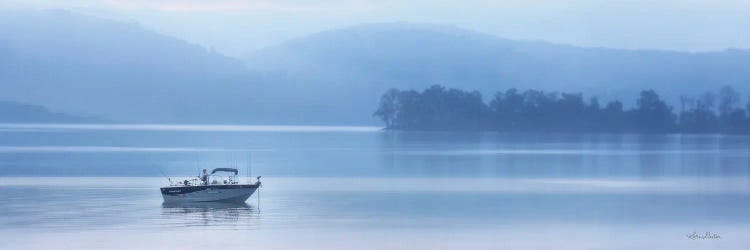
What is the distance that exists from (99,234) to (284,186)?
22828 millimetres

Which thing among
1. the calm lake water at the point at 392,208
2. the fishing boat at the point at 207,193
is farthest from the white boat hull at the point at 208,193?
the calm lake water at the point at 392,208

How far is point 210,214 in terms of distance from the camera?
4003 cm

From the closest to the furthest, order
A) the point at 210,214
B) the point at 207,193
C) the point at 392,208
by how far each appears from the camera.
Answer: the point at 210,214, the point at 392,208, the point at 207,193

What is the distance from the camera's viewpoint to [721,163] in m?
83.8

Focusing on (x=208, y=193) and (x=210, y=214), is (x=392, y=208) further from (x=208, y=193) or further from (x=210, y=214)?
(x=210, y=214)

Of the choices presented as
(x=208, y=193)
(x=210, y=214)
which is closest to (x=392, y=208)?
(x=208, y=193)

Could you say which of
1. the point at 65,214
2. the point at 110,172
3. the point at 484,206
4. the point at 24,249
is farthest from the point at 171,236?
the point at 110,172

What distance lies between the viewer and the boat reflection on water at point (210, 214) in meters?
37.5

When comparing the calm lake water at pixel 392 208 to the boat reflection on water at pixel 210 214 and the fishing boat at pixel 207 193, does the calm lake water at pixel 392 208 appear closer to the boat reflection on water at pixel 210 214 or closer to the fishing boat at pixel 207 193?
the boat reflection on water at pixel 210 214

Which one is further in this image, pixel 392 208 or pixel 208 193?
pixel 208 193

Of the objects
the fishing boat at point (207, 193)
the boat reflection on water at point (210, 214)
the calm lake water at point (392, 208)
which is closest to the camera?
the calm lake water at point (392, 208)

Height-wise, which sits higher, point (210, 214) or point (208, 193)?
point (208, 193)

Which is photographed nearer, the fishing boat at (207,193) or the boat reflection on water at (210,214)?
the boat reflection on water at (210,214)

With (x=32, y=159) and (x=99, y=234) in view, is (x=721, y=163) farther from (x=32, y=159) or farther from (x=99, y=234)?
(x=99, y=234)
